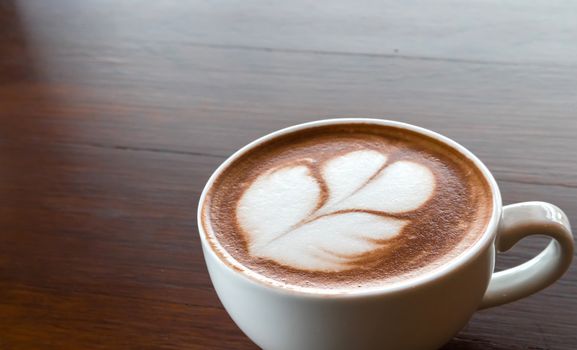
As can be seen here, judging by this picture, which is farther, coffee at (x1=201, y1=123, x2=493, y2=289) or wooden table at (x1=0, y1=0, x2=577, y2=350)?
wooden table at (x1=0, y1=0, x2=577, y2=350)

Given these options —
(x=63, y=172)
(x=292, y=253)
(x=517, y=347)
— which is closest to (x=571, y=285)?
(x=517, y=347)

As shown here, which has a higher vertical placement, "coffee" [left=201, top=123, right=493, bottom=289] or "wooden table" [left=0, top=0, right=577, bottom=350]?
"coffee" [left=201, top=123, right=493, bottom=289]

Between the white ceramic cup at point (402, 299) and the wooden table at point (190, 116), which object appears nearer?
the white ceramic cup at point (402, 299)

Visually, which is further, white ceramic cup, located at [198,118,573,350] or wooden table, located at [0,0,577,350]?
wooden table, located at [0,0,577,350]

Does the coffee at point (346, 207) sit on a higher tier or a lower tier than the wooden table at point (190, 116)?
higher

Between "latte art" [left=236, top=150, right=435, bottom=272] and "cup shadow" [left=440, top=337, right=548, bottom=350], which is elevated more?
"latte art" [left=236, top=150, right=435, bottom=272]
